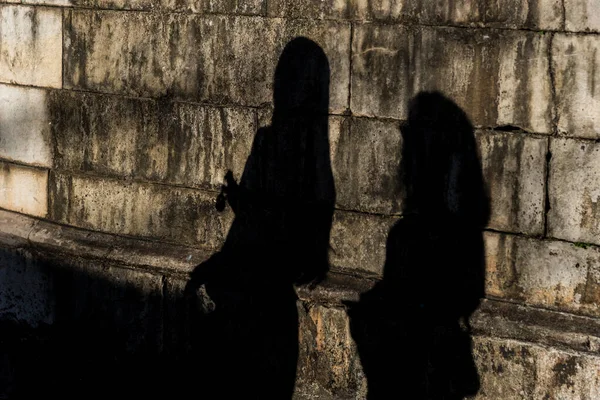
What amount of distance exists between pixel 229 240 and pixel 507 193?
207cm

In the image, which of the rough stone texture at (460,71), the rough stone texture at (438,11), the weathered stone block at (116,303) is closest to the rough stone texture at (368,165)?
the rough stone texture at (460,71)

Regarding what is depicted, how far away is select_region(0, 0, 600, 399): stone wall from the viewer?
506cm

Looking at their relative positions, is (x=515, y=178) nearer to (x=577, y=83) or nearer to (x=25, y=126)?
(x=577, y=83)

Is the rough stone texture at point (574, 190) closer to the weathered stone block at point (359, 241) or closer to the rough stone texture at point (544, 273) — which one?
the rough stone texture at point (544, 273)

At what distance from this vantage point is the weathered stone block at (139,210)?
6.26m

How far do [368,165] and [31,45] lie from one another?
3.06 m

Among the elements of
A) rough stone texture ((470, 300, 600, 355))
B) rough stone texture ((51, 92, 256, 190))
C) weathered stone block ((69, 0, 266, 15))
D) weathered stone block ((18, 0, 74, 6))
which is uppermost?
weathered stone block ((18, 0, 74, 6))

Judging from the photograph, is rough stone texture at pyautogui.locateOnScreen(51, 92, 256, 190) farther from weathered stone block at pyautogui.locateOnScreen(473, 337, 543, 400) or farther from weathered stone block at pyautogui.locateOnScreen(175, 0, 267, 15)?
weathered stone block at pyautogui.locateOnScreen(473, 337, 543, 400)

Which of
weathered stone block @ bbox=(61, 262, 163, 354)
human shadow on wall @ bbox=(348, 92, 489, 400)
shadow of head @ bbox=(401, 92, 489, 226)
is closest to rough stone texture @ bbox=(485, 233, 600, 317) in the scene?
human shadow on wall @ bbox=(348, 92, 489, 400)

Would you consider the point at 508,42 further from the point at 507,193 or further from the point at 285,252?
the point at 285,252

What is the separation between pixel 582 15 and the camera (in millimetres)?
4902

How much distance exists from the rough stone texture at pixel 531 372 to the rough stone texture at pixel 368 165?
1113 mm

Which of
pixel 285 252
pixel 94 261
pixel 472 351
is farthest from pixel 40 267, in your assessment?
pixel 472 351

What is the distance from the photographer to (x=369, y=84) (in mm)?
5547
